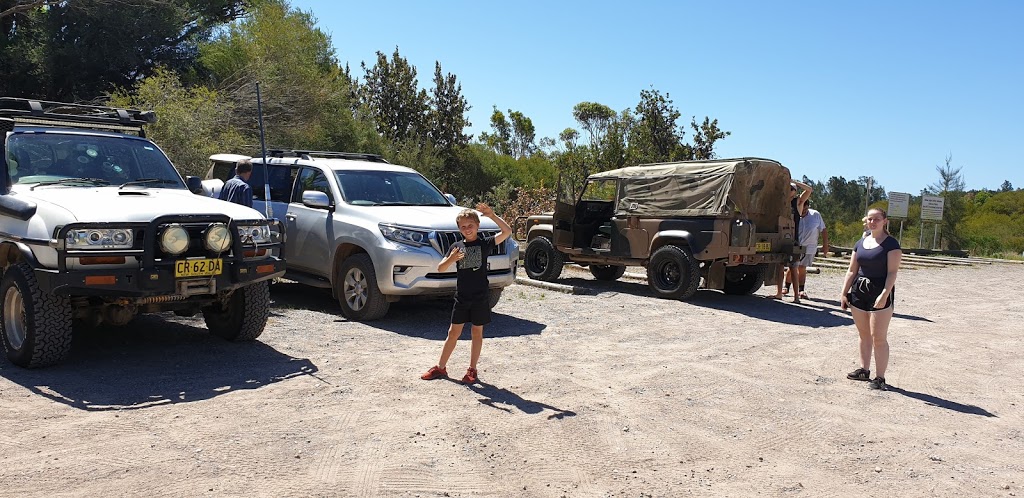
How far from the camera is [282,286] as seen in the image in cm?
1216

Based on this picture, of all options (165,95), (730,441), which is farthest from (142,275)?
(165,95)

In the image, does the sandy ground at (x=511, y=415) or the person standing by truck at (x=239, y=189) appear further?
the person standing by truck at (x=239, y=189)

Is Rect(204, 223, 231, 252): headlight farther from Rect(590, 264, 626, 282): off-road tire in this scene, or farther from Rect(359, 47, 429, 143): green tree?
Rect(359, 47, 429, 143): green tree

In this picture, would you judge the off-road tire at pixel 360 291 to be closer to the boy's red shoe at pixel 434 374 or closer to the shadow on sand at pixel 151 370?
the shadow on sand at pixel 151 370

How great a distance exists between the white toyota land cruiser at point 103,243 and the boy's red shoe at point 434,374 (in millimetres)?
1678

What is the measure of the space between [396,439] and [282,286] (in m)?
7.57

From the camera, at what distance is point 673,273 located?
12.4 meters

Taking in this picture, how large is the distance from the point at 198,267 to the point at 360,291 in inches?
115

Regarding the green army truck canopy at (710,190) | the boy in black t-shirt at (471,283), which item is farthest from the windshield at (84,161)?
the green army truck canopy at (710,190)

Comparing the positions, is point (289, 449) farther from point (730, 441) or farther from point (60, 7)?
point (60, 7)

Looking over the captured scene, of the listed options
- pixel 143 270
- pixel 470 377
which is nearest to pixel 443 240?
pixel 470 377

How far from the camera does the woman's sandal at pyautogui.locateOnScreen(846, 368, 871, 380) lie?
7.20m

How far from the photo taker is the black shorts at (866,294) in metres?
6.93

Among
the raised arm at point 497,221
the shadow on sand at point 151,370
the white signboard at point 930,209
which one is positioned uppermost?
the white signboard at point 930,209
